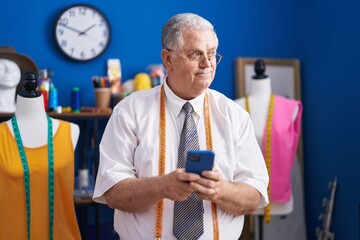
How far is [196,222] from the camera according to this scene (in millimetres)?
1822

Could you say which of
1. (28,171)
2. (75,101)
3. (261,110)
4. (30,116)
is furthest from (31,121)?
(261,110)

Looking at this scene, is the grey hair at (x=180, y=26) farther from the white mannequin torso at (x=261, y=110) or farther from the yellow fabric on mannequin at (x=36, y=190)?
the white mannequin torso at (x=261, y=110)

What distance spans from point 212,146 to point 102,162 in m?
0.43

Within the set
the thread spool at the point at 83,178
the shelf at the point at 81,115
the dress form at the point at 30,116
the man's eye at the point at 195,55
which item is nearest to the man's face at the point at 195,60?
the man's eye at the point at 195,55

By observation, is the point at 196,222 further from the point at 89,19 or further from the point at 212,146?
the point at 89,19

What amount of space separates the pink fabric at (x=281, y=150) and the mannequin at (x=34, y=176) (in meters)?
1.36

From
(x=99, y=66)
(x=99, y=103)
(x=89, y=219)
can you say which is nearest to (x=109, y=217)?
(x=89, y=219)

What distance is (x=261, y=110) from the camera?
3.33 m

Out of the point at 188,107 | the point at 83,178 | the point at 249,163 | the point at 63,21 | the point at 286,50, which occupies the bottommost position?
the point at 83,178

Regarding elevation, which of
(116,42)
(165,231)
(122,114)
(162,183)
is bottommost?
(165,231)

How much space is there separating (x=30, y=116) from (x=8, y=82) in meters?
0.57

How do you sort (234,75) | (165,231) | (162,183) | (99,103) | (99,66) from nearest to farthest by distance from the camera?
(162,183) → (165,231) → (99,103) → (99,66) → (234,75)

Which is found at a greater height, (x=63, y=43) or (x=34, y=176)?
(x=63, y=43)

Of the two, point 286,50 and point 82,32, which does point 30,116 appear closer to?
point 82,32
